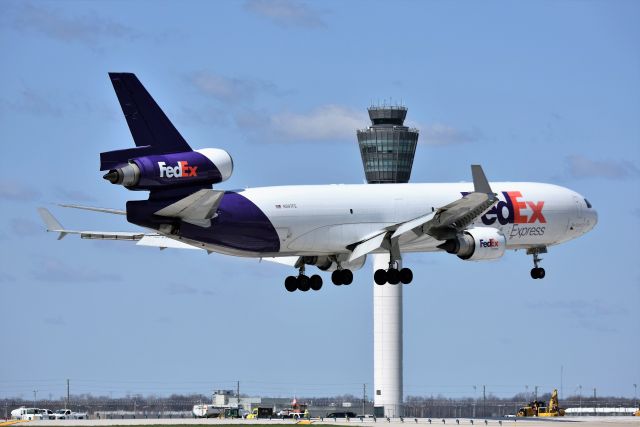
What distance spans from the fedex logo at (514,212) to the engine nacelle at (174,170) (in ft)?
55.8

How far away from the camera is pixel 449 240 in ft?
273

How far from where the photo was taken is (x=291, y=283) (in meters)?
87.1

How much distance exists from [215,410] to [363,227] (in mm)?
41309

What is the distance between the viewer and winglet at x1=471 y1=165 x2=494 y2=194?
76188 millimetres

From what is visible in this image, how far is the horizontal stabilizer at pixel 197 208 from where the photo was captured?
246 feet

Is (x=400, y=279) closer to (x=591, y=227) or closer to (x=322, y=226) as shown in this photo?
(x=322, y=226)

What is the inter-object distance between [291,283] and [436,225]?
386 inches

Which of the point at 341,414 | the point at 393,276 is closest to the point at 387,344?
the point at 341,414

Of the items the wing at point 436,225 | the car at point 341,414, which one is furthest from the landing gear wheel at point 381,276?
the car at point 341,414

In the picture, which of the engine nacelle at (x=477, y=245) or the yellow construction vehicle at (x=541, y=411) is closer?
the engine nacelle at (x=477, y=245)

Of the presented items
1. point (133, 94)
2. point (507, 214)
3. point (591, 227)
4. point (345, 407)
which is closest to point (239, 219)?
point (133, 94)

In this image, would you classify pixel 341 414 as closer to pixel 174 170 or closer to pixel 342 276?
pixel 342 276

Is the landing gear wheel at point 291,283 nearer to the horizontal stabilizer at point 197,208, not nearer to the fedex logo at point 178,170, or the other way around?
the horizontal stabilizer at point 197,208

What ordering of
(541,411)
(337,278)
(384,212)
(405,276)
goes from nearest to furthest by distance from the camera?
(405,276), (384,212), (337,278), (541,411)
